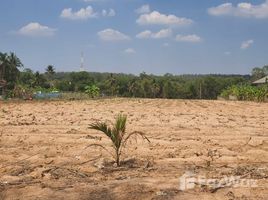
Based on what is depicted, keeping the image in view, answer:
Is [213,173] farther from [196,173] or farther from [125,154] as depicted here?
[125,154]

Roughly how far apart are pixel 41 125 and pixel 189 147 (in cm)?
539

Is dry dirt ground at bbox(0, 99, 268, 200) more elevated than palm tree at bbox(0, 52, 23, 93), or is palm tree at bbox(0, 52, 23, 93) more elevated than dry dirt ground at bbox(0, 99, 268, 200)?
palm tree at bbox(0, 52, 23, 93)

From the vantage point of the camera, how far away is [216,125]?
11719 millimetres

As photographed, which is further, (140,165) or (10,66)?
(10,66)

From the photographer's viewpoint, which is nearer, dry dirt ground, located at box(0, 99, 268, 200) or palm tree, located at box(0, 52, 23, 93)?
dry dirt ground, located at box(0, 99, 268, 200)

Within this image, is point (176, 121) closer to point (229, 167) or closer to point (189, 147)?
point (189, 147)

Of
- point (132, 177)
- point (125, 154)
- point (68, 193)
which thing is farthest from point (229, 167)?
point (68, 193)

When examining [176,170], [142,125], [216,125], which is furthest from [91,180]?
[216,125]

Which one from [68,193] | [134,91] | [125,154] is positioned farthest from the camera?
[134,91]

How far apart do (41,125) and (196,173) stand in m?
7.03

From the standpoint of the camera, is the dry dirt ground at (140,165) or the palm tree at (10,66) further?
the palm tree at (10,66)

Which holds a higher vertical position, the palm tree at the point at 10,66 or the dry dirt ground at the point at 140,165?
the palm tree at the point at 10,66

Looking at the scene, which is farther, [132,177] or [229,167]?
[229,167]

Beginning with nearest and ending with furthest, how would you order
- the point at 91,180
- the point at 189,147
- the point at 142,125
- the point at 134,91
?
the point at 91,180 < the point at 189,147 < the point at 142,125 < the point at 134,91
